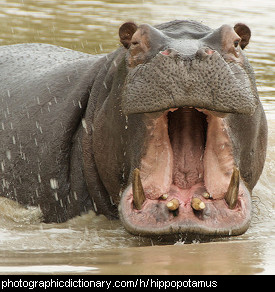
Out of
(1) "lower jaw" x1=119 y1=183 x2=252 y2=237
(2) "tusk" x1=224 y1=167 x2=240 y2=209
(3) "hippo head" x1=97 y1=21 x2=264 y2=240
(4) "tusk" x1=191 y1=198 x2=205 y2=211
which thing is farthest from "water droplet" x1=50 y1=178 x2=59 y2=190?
(2) "tusk" x1=224 y1=167 x2=240 y2=209

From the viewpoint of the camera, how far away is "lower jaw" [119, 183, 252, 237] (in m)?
4.24

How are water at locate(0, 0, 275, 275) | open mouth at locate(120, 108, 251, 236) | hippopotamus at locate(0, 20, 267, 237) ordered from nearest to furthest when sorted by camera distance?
water at locate(0, 0, 275, 275), hippopotamus at locate(0, 20, 267, 237), open mouth at locate(120, 108, 251, 236)

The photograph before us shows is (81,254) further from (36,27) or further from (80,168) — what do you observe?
(36,27)

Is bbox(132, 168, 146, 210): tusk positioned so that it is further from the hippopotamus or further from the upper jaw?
the upper jaw

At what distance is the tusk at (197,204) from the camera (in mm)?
4305

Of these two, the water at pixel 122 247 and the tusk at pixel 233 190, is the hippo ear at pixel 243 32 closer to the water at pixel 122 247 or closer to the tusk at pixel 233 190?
the tusk at pixel 233 190

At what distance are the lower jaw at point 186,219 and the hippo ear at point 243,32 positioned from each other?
1.00 meters

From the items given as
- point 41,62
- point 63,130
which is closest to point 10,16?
point 41,62

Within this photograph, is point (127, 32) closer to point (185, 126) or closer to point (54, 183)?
point (185, 126)

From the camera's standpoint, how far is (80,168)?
Result: 5.26 metres

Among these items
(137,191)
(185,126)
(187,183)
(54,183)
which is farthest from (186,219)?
(54,183)

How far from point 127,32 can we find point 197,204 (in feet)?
3.71

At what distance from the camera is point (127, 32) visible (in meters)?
4.64

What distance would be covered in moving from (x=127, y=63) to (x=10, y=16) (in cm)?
1313
